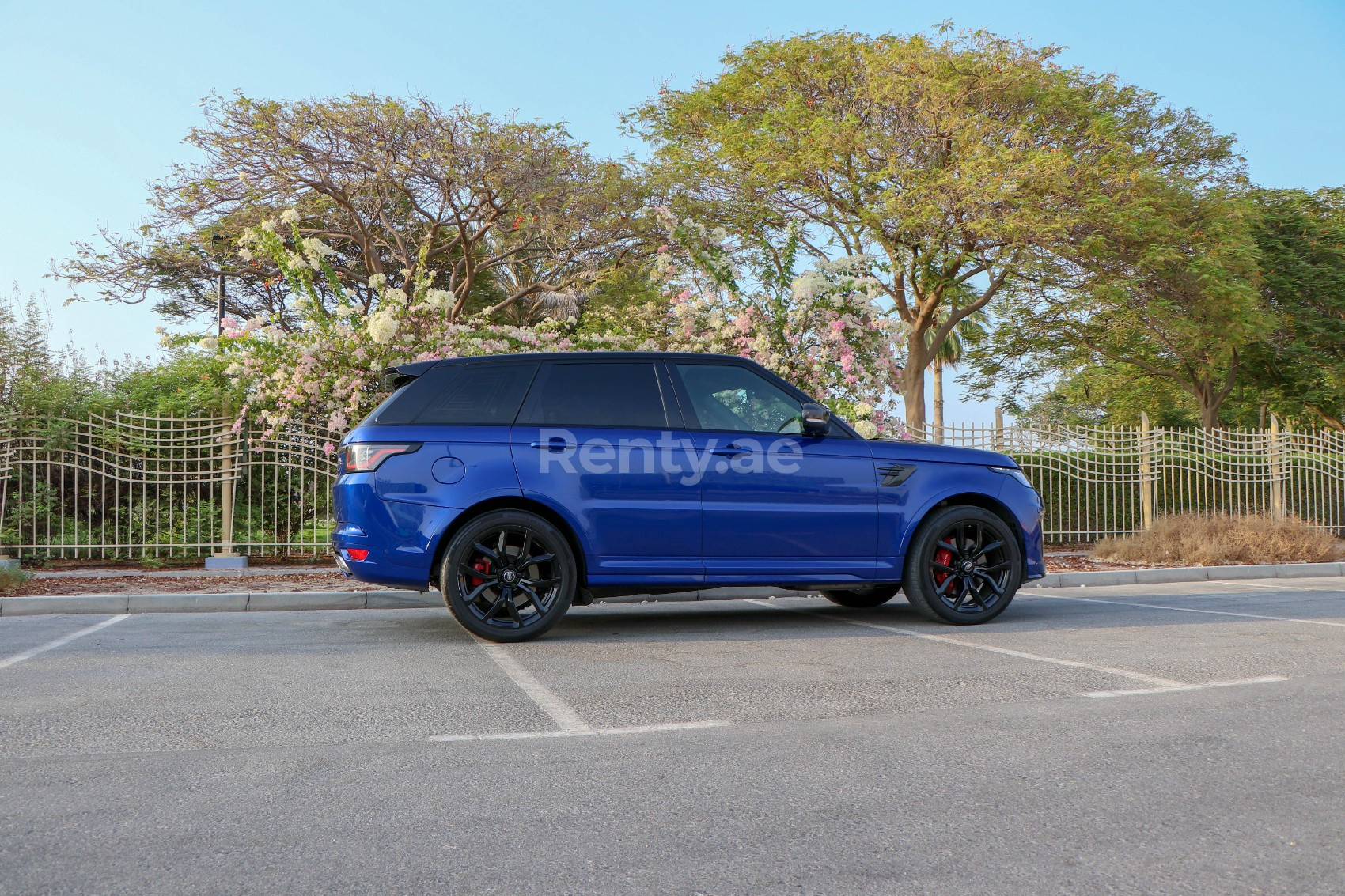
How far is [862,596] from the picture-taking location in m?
9.17

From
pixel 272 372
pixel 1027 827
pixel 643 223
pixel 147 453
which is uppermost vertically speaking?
pixel 643 223

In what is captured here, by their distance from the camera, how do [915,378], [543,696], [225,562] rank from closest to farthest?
[543,696]
[225,562]
[915,378]

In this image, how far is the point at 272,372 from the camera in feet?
45.3

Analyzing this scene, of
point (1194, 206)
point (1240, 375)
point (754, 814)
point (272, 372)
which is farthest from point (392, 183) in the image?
point (1240, 375)

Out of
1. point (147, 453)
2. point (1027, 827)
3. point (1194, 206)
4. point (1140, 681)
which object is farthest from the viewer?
point (1194, 206)

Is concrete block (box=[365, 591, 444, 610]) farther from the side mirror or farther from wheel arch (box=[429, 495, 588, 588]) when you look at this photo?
the side mirror

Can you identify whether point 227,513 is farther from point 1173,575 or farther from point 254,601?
point 1173,575

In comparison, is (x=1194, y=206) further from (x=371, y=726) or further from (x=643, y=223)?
(x=371, y=726)

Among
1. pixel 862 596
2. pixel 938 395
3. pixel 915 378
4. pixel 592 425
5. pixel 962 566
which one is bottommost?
pixel 862 596

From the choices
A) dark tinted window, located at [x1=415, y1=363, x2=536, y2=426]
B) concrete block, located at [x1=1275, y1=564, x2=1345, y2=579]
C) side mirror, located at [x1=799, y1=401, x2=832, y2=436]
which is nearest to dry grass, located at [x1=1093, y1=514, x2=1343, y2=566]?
concrete block, located at [x1=1275, y1=564, x2=1345, y2=579]

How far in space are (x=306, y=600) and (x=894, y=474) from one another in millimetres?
5442

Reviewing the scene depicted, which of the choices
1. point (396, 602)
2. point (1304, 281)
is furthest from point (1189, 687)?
point (1304, 281)

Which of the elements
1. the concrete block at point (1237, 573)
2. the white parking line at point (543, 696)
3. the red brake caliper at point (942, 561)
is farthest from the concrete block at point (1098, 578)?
the white parking line at point (543, 696)

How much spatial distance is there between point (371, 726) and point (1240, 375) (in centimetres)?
3515
